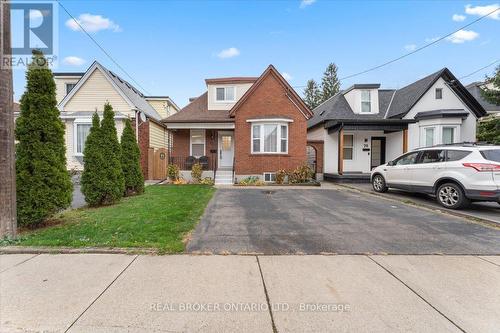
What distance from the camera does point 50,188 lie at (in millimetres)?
5000

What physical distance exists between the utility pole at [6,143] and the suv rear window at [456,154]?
36.1ft

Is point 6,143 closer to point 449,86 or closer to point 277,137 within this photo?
point 277,137

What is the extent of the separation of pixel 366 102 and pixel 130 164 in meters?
15.0

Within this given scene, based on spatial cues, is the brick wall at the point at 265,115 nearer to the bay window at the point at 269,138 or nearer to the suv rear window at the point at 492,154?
the bay window at the point at 269,138

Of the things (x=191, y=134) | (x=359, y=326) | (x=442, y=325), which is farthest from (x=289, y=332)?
(x=191, y=134)

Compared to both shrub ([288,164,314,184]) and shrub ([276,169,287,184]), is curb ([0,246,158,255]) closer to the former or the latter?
shrub ([276,169,287,184])

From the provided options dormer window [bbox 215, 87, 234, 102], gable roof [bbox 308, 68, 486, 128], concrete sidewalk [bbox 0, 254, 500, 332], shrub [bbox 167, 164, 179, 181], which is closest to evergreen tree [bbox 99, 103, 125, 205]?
concrete sidewalk [bbox 0, 254, 500, 332]

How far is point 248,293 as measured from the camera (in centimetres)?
272

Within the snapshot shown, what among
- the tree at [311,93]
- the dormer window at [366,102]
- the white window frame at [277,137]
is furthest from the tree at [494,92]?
the tree at [311,93]

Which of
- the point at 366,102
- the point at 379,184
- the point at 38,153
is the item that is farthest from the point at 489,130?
the point at 38,153

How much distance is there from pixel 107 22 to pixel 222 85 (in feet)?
23.7

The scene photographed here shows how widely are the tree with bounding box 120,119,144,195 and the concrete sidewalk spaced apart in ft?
18.7

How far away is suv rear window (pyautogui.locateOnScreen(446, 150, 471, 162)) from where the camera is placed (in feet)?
23.5

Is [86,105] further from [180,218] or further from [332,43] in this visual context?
[332,43]
